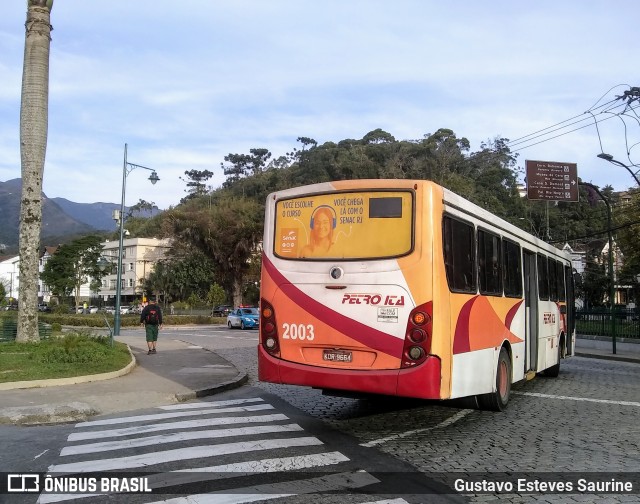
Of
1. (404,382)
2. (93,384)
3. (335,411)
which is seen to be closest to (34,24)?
(93,384)

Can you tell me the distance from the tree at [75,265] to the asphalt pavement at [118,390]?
163ft

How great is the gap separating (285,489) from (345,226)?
11.2 ft

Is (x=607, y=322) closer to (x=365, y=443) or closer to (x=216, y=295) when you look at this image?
(x=365, y=443)

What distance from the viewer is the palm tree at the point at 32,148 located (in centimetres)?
1623

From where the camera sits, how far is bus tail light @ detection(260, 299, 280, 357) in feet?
26.0

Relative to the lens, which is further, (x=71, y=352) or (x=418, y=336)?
(x=71, y=352)

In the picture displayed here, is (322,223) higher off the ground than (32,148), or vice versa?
(32,148)

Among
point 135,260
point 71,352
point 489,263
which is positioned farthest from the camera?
point 135,260

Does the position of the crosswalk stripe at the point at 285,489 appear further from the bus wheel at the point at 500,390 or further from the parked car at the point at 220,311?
the parked car at the point at 220,311

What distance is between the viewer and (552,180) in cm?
2928

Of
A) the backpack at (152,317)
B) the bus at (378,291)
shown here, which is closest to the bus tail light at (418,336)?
the bus at (378,291)

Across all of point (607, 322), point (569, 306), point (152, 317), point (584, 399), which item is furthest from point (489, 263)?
point (607, 322)

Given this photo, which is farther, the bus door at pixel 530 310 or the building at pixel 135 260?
the building at pixel 135 260

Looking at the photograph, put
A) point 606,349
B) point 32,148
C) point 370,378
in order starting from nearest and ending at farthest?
point 370,378 < point 32,148 < point 606,349
